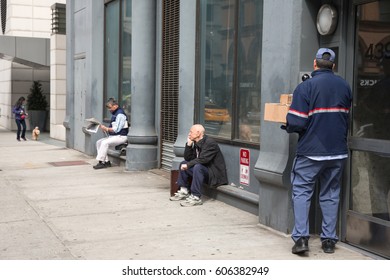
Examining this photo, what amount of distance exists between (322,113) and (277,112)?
643 mm

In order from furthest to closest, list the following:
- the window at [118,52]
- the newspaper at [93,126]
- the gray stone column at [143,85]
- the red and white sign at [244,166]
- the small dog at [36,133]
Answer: the small dog at [36,133] < the newspaper at [93,126] < the window at [118,52] < the gray stone column at [143,85] < the red and white sign at [244,166]

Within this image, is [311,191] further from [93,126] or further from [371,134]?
[93,126]

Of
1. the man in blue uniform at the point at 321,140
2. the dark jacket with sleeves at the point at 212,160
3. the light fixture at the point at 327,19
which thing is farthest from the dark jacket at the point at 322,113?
the dark jacket with sleeves at the point at 212,160

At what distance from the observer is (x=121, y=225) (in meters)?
6.77

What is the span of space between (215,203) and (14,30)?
2049cm

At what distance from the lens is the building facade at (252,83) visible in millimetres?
5543

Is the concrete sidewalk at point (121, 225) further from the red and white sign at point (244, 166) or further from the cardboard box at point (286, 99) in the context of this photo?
the cardboard box at point (286, 99)

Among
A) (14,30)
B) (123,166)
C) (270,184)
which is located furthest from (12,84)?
(270,184)

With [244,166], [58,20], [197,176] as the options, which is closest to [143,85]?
[197,176]

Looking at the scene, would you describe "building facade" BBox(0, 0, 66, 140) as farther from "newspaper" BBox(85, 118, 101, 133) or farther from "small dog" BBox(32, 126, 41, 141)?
"newspaper" BBox(85, 118, 101, 133)

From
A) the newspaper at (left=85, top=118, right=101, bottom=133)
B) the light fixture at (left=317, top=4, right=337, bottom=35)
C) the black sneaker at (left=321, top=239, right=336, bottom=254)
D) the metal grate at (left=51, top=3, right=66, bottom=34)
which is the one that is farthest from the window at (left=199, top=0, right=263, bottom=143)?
the metal grate at (left=51, top=3, right=66, bottom=34)

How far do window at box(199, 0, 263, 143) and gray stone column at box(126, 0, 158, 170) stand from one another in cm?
243

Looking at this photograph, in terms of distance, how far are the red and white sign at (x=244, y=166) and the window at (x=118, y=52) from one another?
545 cm

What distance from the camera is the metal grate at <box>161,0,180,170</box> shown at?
10.4 m
